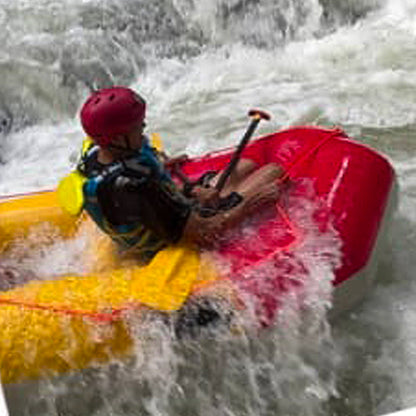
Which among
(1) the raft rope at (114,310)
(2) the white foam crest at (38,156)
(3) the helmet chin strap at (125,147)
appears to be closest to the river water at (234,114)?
(2) the white foam crest at (38,156)

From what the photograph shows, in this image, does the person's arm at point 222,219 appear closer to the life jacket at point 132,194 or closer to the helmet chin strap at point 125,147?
the life jacket at point 132,194

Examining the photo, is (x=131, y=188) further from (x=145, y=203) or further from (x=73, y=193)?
(x=73, y=193)

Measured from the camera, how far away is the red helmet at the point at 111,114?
8.37 ft

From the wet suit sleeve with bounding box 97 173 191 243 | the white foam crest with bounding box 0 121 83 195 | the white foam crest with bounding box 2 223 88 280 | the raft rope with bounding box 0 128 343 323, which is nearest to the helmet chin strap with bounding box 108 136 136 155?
the wet suit sleeve with bounding box 97 173 191 243

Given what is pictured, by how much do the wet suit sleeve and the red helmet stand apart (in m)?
0.17

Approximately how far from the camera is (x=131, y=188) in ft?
8.52

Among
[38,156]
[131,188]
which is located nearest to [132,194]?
[131,188]

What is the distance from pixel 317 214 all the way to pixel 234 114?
→ 108 inches

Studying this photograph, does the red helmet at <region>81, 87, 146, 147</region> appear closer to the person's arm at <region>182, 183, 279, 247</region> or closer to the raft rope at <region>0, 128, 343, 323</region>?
the person's arm at <region>182, 183, 279, 247</region>

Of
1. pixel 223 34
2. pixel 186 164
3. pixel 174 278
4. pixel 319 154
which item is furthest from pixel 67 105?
pixel 174 278

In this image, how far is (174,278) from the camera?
2740 mm

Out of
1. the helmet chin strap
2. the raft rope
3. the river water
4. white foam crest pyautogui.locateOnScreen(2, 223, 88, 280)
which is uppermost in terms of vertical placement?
the helmet chin strap

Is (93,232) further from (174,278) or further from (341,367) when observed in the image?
(341,367)

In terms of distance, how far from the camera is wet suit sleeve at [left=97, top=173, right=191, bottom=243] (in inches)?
102
